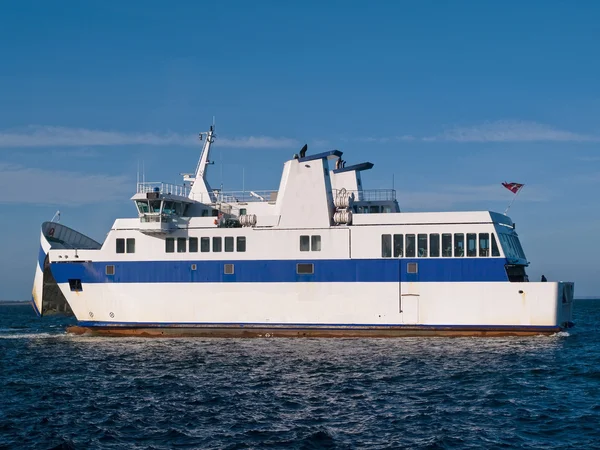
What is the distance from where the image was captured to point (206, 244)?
3178cm

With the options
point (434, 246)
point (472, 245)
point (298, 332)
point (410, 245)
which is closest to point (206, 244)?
point (298, 332)

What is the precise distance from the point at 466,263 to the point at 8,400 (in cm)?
1866

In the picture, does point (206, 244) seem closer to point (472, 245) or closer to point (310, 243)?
point (310, 243)

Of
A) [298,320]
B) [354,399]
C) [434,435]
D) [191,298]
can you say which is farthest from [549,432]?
[191,298]

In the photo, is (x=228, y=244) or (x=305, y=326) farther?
(x=228, y=244)

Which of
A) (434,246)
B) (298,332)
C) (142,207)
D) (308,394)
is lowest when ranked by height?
(308,394)

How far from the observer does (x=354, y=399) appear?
18.3m

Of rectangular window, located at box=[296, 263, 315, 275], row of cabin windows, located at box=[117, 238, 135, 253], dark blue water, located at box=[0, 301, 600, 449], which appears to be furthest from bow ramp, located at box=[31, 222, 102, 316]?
rectangular window, located at box=[296, 263, 315, 275]

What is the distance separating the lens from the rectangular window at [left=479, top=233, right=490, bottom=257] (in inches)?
1155

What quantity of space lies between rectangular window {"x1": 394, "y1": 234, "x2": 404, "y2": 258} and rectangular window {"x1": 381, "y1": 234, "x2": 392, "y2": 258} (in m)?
0.22

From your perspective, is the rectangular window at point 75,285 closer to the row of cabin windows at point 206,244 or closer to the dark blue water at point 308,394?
the dark blue water at point 308,394

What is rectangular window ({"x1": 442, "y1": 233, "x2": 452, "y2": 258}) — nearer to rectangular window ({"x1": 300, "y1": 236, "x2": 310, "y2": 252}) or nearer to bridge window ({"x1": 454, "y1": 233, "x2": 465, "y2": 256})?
bridge window ({"x1": 454, "y1": 233, "x2": 465, "y2": 256})

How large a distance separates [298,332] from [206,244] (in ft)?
19.4

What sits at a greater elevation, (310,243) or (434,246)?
(310,243)
